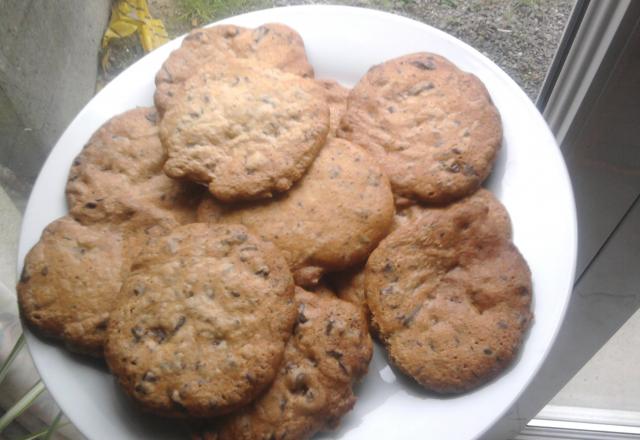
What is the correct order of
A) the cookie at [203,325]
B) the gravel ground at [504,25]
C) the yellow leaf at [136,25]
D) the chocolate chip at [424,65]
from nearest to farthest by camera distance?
the cookie at [203,325] < the chocolate chip at [424,65] < the gravel ground at [504,25] < the yellow leaf at [136,25]

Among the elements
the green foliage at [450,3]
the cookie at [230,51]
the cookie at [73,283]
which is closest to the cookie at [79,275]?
the cookie at [73,283]

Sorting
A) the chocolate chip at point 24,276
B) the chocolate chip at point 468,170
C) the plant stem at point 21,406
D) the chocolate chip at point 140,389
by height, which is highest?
the chocolate chip at point 468,170

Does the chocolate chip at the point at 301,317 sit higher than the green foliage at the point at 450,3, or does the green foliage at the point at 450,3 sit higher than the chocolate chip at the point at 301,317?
the green foliage at the point at 450,3

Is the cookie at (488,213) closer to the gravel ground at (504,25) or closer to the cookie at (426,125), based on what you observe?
the cookie at (426,125)

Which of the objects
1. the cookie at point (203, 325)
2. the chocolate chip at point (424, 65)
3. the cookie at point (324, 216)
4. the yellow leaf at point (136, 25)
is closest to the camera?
the cookie at point (203, 325)

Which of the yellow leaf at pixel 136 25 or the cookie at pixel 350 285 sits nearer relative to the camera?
the cookie at pixel 350 285

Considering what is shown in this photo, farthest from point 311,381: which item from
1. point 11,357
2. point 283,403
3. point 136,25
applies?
point 136,25

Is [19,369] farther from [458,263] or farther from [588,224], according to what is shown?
[588,224]
